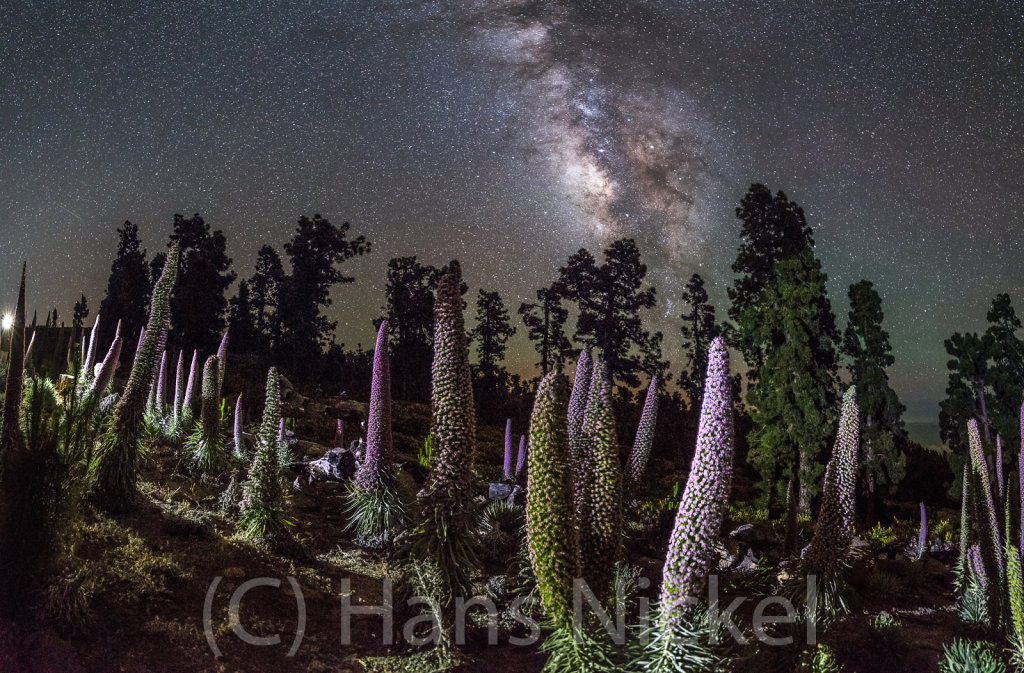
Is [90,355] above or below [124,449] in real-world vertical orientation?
above

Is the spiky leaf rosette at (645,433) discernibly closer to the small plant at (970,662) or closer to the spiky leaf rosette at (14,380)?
the small plant at (970,662)

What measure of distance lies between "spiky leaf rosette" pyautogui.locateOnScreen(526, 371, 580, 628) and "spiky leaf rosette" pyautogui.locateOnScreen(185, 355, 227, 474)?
782 cm

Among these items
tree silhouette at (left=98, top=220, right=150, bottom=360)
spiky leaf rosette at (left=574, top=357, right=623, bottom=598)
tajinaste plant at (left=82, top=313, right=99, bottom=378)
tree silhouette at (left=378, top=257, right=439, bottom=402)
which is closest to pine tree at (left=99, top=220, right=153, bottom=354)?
tree silhouette at (left=98, top=220, right=150, bottom=360)

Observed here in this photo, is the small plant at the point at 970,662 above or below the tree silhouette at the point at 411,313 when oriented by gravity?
below

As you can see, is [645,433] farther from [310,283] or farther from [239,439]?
[310,283]

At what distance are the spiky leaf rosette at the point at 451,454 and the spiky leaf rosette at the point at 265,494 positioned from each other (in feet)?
8.88

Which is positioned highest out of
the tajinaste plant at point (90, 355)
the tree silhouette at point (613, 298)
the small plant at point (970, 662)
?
the tree silhouette at point (613, 298)

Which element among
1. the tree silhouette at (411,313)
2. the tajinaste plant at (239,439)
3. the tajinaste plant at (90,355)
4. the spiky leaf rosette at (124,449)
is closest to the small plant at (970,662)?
the spiky leaf rosette at (124,449)

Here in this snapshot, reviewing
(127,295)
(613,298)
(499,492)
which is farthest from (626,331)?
(127,295)

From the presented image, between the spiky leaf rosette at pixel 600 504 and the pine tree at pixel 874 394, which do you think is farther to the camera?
the pine tree at pixel 874 394

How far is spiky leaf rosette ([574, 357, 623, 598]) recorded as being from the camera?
17.0 feet

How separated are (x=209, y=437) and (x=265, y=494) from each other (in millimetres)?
3105

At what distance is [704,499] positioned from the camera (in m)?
4.10

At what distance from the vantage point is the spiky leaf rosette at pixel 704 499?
4.05 meters
